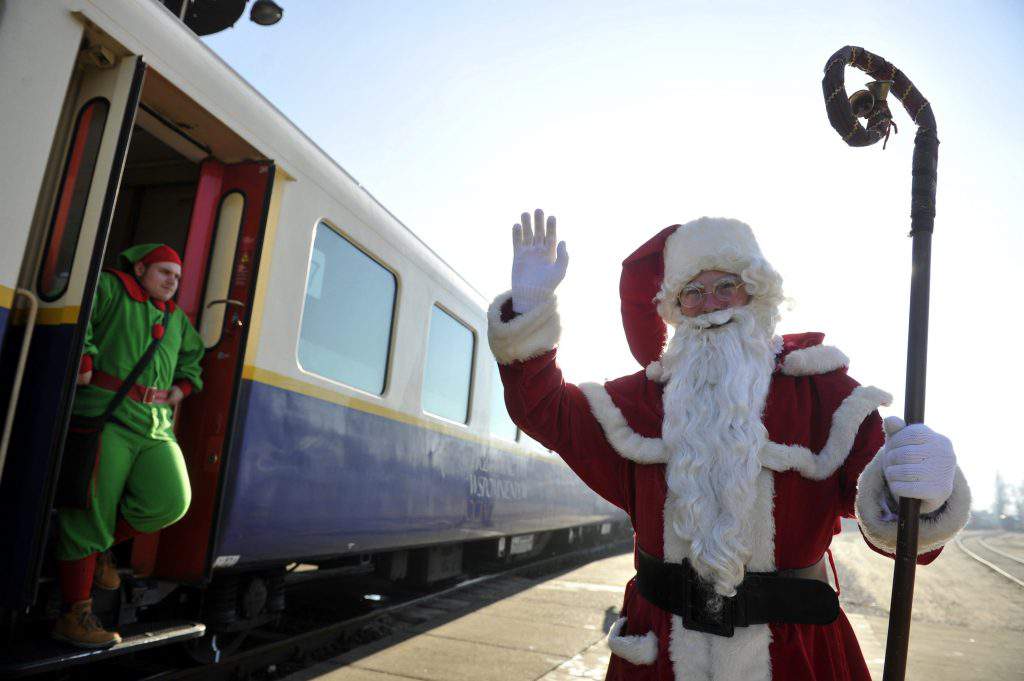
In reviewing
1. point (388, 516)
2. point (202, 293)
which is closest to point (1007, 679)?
point (388, 516)

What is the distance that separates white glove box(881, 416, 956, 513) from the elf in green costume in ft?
8.94

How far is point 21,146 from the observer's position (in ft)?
8.20

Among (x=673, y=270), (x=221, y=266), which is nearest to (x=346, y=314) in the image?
(x=221, y=266)

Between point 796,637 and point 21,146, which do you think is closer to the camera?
point 796,637

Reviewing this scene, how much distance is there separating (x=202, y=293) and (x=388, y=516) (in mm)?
1902

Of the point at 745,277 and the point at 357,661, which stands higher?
the point at 745,277

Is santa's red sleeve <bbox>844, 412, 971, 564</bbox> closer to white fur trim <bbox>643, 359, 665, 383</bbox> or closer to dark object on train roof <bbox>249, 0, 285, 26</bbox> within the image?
white fur trim <bbox>643, 359, 665, 383</bbox>

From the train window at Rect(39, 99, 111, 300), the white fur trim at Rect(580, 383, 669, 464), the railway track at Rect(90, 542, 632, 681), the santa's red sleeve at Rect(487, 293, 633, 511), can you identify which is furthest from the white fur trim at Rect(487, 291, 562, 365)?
the railway track at Rect(90, 542, 632, 681)

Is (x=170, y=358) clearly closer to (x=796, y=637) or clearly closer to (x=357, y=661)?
(x=357, y=661)

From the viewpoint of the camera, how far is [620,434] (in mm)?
1948

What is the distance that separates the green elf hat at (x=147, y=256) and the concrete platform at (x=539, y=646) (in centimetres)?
231

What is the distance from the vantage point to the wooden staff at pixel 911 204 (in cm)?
160

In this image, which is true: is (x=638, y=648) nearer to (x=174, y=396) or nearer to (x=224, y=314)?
(x=174, y=396)

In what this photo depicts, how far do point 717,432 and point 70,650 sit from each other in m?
2.60
